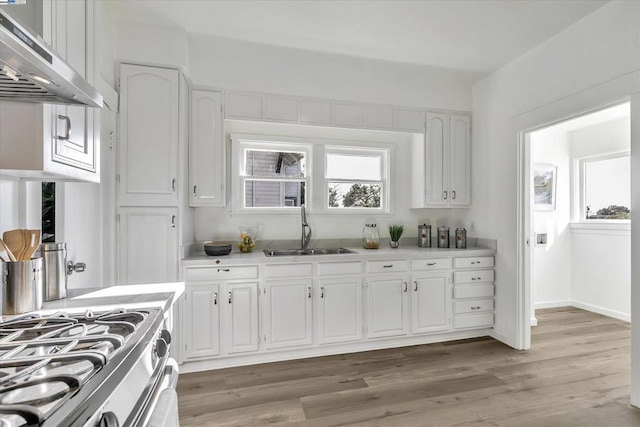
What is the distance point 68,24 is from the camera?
1387mm

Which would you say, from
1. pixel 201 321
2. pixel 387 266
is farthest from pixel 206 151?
pixel 387 266

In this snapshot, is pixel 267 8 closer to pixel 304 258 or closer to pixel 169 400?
pixel 304 258

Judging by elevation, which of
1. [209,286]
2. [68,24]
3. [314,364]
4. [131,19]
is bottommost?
[314,364]

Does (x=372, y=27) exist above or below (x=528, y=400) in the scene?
above

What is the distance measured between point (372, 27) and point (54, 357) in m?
2.87

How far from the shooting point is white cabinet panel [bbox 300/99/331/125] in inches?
121

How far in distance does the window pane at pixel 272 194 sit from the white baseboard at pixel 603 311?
4.24m

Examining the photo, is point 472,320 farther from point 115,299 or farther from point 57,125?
point 57,125

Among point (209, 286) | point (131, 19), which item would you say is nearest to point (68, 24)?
point (131, 19)

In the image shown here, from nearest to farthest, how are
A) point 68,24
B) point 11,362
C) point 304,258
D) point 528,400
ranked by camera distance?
point 11,362
point 68,24
point 528,400
point 304,258

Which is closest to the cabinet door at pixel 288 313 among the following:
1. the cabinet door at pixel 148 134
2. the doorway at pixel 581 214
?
the cabinet door at pixel 148 134

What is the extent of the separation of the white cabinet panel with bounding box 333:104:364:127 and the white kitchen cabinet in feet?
3.77

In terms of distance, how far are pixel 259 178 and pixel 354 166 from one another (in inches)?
44.9

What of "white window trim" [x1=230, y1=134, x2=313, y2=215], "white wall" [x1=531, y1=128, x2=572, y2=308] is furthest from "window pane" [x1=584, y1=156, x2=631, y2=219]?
"white window trim" [x1=230, y1=134, x2=313, y2=215]
